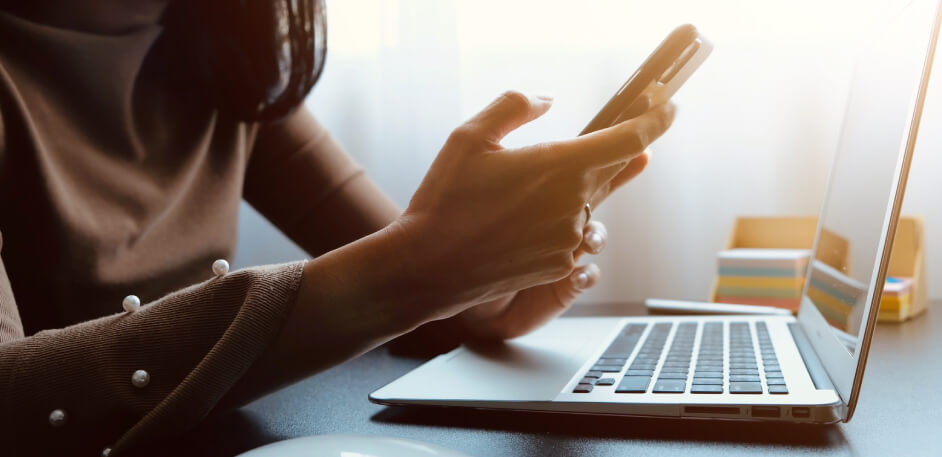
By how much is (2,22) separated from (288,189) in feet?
1.11

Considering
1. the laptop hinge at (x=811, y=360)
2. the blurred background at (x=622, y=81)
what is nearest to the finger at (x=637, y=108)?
the laptop hinge at (x=811, y=360)

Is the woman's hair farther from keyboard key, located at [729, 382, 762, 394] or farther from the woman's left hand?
keyboard key, located at [729, 382, 762, 394]

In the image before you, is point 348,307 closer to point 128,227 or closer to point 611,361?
point 611,361

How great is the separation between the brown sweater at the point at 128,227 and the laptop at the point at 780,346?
127 mm

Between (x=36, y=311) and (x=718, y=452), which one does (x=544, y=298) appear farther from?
(x=36, y=311)

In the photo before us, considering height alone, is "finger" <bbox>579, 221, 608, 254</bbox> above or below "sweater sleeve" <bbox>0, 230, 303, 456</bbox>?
above

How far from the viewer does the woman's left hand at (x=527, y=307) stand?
2.16ft

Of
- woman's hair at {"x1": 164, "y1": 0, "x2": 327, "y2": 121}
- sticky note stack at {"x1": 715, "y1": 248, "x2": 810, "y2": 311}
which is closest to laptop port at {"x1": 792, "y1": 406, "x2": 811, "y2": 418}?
sticky note stack at {"x1": 715, "y1": 248, "x2": 810, "y2": 311}

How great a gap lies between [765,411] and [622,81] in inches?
30.2

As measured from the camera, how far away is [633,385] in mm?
469

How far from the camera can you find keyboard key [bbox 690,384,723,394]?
0.45 metres

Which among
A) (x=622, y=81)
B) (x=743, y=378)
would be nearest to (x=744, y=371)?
(x=743, y=378)

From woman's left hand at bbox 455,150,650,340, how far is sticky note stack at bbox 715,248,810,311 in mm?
329

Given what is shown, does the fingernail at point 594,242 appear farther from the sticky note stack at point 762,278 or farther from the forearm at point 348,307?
the sticky note stack at point 762,278
